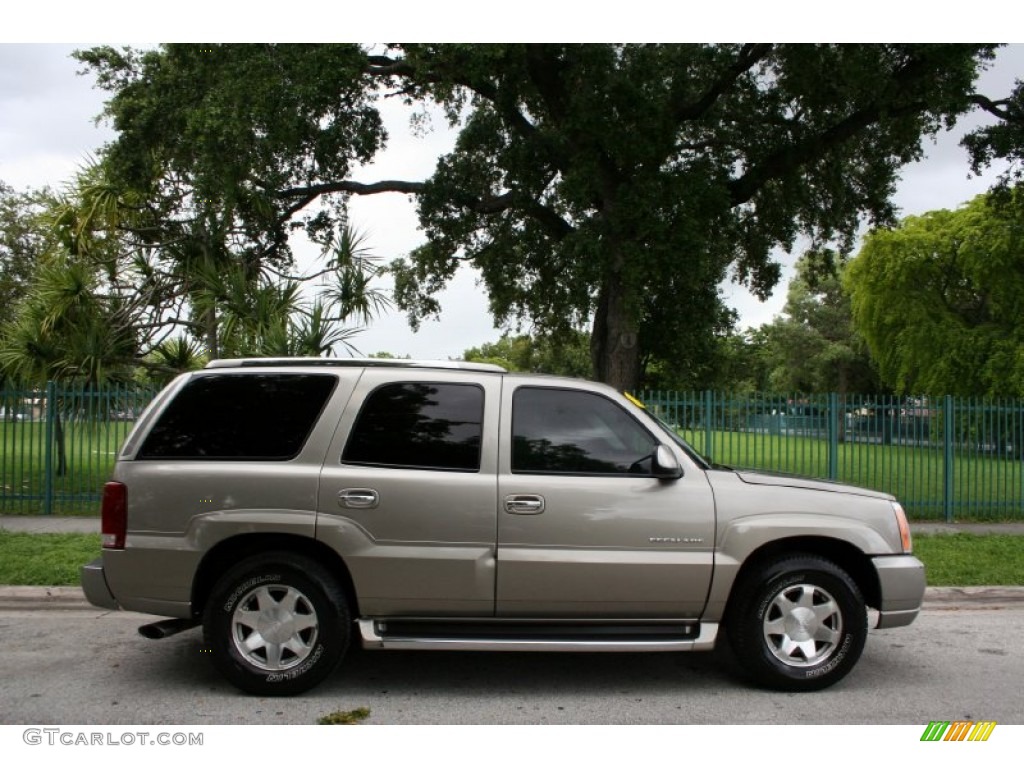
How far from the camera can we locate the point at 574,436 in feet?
17.3

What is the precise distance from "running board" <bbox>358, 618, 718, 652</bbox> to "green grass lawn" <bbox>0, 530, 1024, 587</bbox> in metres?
4.35

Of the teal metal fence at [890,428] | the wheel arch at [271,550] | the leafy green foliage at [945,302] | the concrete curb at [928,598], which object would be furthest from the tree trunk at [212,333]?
the leafy green foliage at [945,302]

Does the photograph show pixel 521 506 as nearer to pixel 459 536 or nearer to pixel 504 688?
pixel 459 536

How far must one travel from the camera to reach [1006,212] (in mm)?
18266

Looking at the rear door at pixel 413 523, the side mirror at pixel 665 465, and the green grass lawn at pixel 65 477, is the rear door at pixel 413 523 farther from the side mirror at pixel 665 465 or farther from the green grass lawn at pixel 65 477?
the green grass lawn at pixel 65 477

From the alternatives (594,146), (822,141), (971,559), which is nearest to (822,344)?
(822,141)

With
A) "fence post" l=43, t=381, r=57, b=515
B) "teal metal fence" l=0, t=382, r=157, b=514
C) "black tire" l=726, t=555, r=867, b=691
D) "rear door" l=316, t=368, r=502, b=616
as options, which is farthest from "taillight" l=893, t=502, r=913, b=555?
"fence post" l=43, t=381, r=57, b=515

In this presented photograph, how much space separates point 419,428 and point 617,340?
11583 millimetres

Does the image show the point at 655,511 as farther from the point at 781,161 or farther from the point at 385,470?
the point at 781,161

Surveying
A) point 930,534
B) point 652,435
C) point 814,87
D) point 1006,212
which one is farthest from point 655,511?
point 1006,212

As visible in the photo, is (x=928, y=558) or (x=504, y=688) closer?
(x=504, y=688)

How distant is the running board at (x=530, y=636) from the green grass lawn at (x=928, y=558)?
14.3ft

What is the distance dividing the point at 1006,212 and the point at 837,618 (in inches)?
644

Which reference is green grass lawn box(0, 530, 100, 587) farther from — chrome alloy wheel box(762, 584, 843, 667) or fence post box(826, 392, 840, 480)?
fence post box(826, 392, 840, 480)
